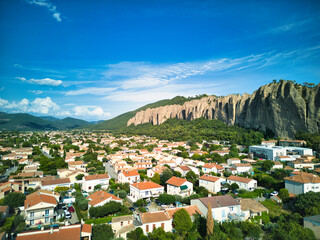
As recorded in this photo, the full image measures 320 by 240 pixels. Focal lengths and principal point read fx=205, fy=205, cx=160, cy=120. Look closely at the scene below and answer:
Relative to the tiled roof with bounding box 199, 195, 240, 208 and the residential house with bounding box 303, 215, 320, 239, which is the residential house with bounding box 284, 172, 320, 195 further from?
the tiled roof with bounding box 199, 195, 240, 208

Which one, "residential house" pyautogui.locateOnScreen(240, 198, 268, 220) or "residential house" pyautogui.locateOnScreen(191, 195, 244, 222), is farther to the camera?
"residential house" pyautogui.locateOnScreen(240, 198, 268, 220)

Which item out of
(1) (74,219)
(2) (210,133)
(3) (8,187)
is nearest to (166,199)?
(1) (74,219)

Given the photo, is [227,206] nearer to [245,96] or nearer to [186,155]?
[186,155]

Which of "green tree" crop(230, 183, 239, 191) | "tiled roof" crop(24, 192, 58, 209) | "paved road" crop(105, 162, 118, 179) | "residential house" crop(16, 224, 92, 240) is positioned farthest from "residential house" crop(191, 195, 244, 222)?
"paved road" crop(105, 162, 118, 179)

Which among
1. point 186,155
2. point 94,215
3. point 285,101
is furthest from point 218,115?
point 94,215

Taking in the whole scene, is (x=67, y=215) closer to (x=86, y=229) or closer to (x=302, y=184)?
(x=86, y=229)

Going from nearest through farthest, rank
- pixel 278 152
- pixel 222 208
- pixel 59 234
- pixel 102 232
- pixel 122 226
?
pixel 59 234
pixel 102 232
pixel 122 226
pixel 222 208
pixel 278 152

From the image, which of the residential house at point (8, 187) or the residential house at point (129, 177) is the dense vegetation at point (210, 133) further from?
the residential house at point (8, 187)
